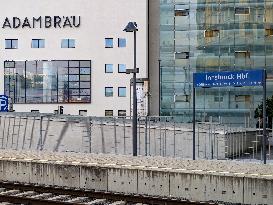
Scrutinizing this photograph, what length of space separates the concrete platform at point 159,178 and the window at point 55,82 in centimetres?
5637

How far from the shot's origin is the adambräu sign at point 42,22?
7812 cm

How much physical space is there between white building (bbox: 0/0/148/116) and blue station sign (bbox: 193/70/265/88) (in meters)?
54.4

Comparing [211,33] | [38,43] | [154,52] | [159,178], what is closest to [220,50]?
[211,33]

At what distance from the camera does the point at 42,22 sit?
79000 mm

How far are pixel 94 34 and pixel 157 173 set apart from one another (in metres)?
61.5

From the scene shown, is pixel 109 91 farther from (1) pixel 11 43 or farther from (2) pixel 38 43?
(1) pixel 11 43

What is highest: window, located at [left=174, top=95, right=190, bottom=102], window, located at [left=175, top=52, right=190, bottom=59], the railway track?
window, located at [left=175, top=52, right=190, bottom=59]

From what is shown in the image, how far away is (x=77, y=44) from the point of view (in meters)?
77.4

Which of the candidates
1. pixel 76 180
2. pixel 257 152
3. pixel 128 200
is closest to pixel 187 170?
pixel 128 200

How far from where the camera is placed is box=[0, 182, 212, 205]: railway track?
1468cm

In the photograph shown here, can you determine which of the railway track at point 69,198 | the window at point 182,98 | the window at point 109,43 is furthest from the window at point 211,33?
the railway track at point 69,198

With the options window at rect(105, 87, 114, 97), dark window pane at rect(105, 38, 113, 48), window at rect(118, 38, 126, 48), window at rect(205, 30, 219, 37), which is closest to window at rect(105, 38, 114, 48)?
dark window pane at rect(105, 38, 113, 48)

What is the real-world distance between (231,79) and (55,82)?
59297mm

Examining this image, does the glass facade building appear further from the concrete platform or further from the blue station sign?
the concrete platform
